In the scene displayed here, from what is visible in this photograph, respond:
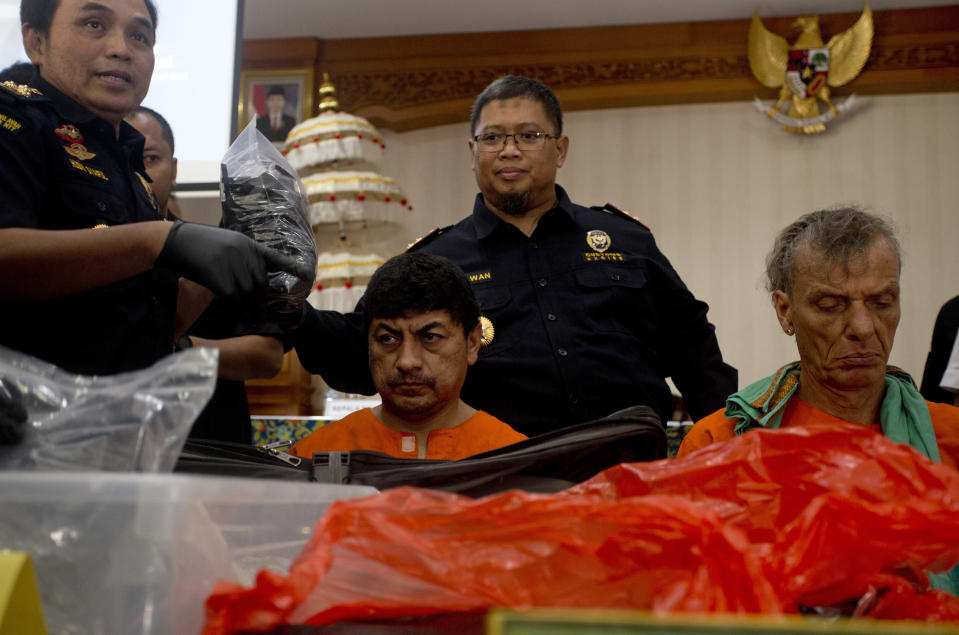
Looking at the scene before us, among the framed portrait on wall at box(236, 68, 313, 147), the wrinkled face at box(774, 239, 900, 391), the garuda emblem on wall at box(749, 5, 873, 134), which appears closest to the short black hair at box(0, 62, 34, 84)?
the wrinkled face at box(774, 239, 900, 391)

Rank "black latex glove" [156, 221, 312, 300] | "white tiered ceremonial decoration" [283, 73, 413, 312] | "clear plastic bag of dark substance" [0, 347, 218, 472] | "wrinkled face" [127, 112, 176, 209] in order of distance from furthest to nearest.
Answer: "white tiered ceremonial decoration" [283, 73, 413, 312] < "wrinkled face" [127, 112, 176, 209] < "black latex glove" [156, 221, 312, 300] < "clear plastic bag of dark substance" [0, 347, 218, 472]

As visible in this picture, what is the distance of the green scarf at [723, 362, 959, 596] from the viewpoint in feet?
4.03

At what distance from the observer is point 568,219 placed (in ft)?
6.35

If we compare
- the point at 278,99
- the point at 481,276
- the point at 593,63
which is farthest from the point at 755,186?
the point at 481,276

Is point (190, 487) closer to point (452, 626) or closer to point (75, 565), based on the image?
point (75, 565)

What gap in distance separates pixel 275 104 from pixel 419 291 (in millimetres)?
4256

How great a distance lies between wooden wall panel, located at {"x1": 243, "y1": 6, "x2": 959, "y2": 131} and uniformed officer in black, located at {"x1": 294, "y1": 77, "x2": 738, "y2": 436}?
3379 millimetres

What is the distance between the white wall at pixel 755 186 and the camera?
4961mm

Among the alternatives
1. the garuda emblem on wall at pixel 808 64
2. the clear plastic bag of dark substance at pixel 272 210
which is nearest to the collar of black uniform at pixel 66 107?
Answer: the clear plastic bag of dark substance at pixel 272 210

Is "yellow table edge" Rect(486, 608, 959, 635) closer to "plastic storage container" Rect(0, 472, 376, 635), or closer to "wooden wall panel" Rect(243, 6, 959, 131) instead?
"plastic storage container" Rect(0, 472, 376, 635)

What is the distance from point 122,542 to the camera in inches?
22.4

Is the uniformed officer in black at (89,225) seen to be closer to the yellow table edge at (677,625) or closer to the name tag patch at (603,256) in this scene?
the yellow table edge at (677,625)

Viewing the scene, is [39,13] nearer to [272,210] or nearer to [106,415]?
[272,210]

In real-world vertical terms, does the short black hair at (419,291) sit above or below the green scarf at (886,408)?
above
